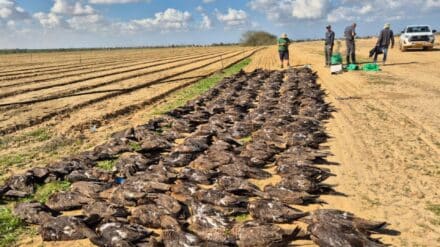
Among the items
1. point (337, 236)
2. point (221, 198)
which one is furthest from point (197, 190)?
point (337, 236)

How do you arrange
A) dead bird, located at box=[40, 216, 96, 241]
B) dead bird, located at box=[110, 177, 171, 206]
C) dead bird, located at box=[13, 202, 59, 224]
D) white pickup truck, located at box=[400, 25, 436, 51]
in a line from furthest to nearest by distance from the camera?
white pickup truck, located at box=[400, 25, 436, 51], dead bird, located at box=[110, 177, 171, 206], dead bird, located at box=[13, 202, 59, 224], dead bird, located at box=[40, 216, 96, 241]

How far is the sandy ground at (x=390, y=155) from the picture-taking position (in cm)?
556

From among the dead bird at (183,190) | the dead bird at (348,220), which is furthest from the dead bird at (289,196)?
the dead bird at (183,190)

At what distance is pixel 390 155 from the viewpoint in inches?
311

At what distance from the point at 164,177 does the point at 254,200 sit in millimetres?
1689

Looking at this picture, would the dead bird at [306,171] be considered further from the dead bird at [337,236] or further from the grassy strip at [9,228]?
the grassy strip at [9,228]

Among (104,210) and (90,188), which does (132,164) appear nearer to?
(90,188)

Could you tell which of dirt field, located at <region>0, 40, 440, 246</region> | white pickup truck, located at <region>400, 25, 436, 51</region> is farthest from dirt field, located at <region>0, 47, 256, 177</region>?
white pickup truck, located at <region>400, 25, 436, 51</region>

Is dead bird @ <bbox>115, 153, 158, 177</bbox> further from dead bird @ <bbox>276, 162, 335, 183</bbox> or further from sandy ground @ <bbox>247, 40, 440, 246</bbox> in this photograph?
sandy ground @ <bbox>247, 40, 440, 246</bbox>

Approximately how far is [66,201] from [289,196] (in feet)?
10.9

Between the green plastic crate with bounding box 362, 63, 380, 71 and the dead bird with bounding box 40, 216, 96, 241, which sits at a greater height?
the green plastic crate with bounding box 362, 63, 380, 71

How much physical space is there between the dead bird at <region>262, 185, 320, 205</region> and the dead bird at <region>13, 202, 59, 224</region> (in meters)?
3.10

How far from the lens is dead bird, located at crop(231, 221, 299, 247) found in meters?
4.64

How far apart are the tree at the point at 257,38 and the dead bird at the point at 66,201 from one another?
102 meters
